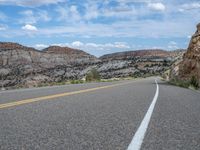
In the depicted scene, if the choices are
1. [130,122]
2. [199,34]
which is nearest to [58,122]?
[130,122]

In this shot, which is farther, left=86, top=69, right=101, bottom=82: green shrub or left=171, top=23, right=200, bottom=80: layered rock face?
left=86, top=69, right=101, bottom=82: green shrub

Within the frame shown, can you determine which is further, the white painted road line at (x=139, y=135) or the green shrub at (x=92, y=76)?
the green shrub at (x=92, y=76)

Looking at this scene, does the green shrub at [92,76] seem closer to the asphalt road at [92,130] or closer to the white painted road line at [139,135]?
the asphalt road at [92,130]

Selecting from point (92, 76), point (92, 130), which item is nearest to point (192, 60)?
point (92, 130)

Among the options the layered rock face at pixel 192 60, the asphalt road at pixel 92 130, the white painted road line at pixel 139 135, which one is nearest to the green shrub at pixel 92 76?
the layered rock face at pixel 192 60

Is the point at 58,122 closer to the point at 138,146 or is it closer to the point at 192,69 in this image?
the point at 138,146

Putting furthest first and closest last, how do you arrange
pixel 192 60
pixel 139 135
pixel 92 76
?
1. pixel 92 76
2. pixel 192 60
3. pixel 139 135

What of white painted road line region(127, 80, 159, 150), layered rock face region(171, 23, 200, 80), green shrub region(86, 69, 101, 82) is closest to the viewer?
white painted road line region(127, 80, 159, 150)

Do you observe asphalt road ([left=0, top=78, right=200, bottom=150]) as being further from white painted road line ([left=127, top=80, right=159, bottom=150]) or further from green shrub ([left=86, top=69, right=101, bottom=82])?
green shrub ([left=86, top=69, right=101, bottom=82])

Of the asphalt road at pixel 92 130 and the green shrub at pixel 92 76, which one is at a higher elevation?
the asphalt road at pixel 92 130

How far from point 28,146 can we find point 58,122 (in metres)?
2.22

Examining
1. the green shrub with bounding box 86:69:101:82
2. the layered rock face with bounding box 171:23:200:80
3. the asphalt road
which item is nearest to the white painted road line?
the asphalt road

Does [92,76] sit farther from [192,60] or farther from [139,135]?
[139,135]

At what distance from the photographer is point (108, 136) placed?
6195 mm
